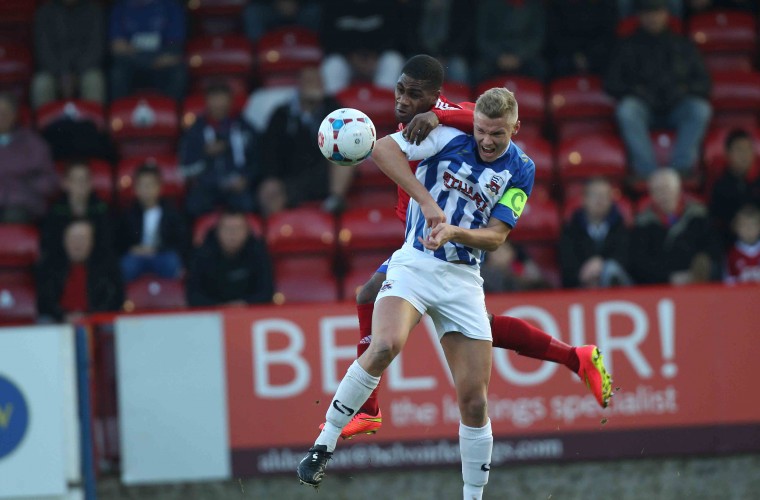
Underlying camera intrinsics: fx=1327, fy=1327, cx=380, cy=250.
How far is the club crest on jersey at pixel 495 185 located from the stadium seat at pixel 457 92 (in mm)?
5006

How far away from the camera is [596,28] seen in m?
12.4

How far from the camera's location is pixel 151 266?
10969mm

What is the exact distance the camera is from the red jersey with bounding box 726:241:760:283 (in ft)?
34.5

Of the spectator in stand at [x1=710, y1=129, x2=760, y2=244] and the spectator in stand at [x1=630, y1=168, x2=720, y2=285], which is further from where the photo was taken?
the spectator in stand at [x1=710, y1=129, x2=760, y2=244]

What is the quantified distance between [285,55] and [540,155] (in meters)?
2.77

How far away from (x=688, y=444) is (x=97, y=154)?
19.2ft

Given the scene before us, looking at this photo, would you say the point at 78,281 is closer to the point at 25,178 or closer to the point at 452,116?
the point at 25,178

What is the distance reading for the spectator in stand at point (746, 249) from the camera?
10.5 m

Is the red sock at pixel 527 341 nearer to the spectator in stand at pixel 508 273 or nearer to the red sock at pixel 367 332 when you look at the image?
the red sock at pixel 367 332

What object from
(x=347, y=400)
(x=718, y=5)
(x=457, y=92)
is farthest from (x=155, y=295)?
(x=718, y=5)

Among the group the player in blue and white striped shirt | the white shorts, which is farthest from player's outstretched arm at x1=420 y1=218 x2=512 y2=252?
the white shorts

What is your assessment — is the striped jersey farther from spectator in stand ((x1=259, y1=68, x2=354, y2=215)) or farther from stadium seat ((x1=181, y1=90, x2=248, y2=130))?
stadium seat ((x1=181, y1=90, x2=248, y2=130))

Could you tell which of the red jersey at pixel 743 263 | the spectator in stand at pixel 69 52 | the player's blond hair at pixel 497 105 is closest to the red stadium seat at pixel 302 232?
the spectator in stand at pixel 69 52

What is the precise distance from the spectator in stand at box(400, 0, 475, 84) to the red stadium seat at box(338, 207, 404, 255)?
1735mm
